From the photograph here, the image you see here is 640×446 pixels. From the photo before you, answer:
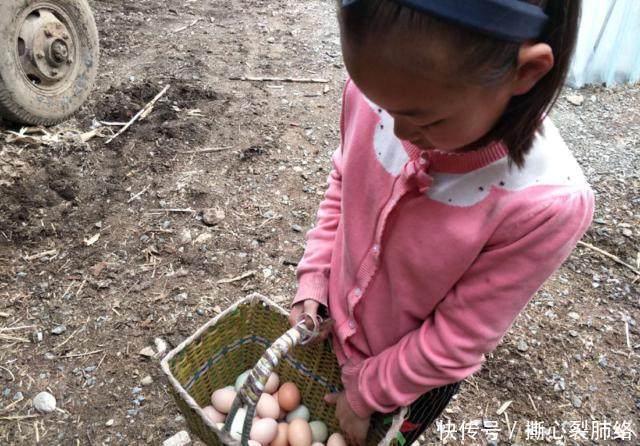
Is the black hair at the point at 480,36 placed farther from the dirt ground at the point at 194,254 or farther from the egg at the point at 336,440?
the dirt ground at the point at 194,254

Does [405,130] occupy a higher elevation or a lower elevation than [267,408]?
higher

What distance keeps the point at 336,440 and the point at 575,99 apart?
3629 millimetres

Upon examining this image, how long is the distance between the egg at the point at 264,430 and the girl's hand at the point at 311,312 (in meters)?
0.37

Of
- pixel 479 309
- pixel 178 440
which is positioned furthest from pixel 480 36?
pixel 178 440

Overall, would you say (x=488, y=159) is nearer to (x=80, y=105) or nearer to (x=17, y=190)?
(x=17, y=190)

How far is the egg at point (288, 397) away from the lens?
5.45ft

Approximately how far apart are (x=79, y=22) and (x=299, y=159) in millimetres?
1713

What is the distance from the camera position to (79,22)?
3.36 meters

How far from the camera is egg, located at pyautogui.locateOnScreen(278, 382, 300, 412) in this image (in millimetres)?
1660

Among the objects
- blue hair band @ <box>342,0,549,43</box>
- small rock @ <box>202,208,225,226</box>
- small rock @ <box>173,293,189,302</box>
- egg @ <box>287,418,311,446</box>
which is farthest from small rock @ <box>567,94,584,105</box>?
blue hair band @ <box>342,0,549,43</box>

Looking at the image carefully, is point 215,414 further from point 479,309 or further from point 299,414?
point 479,309

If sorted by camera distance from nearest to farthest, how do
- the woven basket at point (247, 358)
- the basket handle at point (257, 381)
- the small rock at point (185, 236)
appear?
the basket handle at point (257, 381)
the woven basket at point (247, 358)
the small rock at point (185, 236)

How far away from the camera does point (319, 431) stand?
5.26 feet

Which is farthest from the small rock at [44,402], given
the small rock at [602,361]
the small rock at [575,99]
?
the small rock at [575,99]
